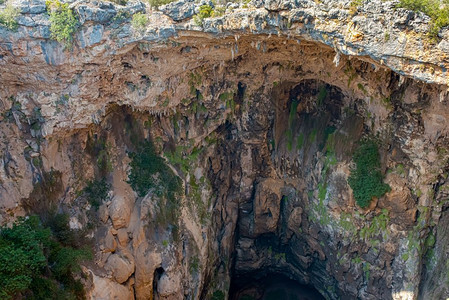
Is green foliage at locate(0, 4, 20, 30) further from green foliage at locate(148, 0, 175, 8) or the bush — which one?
the bush

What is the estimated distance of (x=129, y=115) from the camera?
20.3 metres

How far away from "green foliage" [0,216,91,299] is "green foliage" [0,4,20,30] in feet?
25.8

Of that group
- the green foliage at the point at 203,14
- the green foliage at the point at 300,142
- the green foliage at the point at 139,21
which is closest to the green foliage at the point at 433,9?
the green foliage at the point at 203,14

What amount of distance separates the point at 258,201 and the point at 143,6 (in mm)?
13914

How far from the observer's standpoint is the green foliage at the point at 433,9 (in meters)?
12.9

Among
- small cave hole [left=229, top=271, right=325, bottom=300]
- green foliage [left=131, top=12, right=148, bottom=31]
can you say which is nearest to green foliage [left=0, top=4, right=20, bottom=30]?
green foliage [left=131, top=12, right=148, bottom=31]

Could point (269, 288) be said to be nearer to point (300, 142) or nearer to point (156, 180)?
point (300, 142)

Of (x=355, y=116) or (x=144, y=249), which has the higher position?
(x=355, y=116)

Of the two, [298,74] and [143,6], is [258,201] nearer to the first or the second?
[298,74]

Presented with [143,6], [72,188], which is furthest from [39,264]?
[143,6]

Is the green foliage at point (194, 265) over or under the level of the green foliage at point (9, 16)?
under

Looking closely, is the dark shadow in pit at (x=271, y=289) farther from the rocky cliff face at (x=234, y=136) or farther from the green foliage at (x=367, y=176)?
the green foliage at (x=367, y=176)

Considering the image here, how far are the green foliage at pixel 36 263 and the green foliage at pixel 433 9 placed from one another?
16.1 metres

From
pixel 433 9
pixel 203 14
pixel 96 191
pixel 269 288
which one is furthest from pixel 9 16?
pixel 269 288
